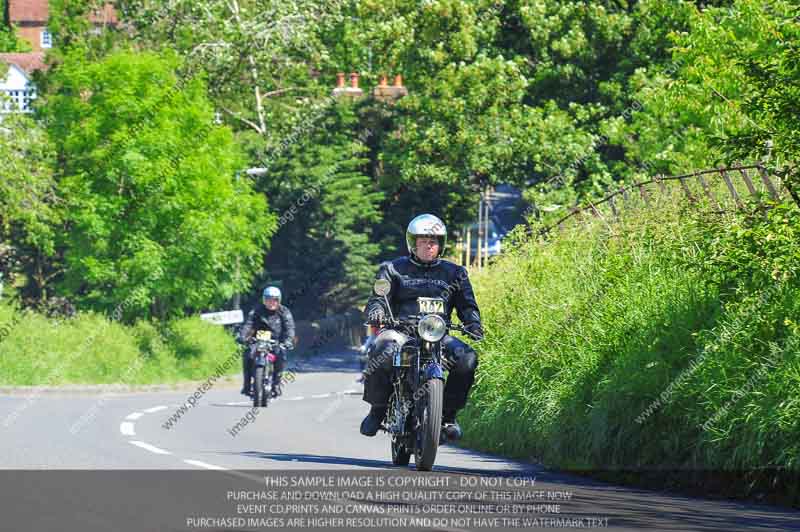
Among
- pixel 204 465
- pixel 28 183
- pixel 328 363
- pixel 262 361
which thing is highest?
pixel 28 183

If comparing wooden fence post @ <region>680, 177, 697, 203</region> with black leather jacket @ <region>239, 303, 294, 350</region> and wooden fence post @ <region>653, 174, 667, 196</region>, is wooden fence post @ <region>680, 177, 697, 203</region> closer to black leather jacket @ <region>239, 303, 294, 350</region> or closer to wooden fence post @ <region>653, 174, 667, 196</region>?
wooden fence post @ <region>653, 174, 667, 196</region>

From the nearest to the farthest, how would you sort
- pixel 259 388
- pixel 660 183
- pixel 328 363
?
pixel 660 183, pixel 259 388, pixel 328 363

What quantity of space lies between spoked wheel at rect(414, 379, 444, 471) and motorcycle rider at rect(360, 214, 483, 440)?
441mm

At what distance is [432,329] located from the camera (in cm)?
1182

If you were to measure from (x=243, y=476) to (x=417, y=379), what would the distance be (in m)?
1.57

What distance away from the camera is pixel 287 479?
11102 mm

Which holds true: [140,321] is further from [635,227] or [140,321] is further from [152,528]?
[152,528]

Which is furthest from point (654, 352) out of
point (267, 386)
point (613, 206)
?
point (267, 386)

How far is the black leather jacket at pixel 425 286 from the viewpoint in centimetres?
1242

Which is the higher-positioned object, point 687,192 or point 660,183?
point 660,183

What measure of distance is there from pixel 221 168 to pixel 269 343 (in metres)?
12.4

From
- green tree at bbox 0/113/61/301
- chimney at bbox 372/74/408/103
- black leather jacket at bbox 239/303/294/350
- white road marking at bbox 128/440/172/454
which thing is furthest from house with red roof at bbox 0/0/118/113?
white road marking at bbox 128/440/172/454

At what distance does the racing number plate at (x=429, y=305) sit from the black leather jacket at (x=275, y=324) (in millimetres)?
12251

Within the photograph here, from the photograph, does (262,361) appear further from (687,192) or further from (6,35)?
(6,35)
